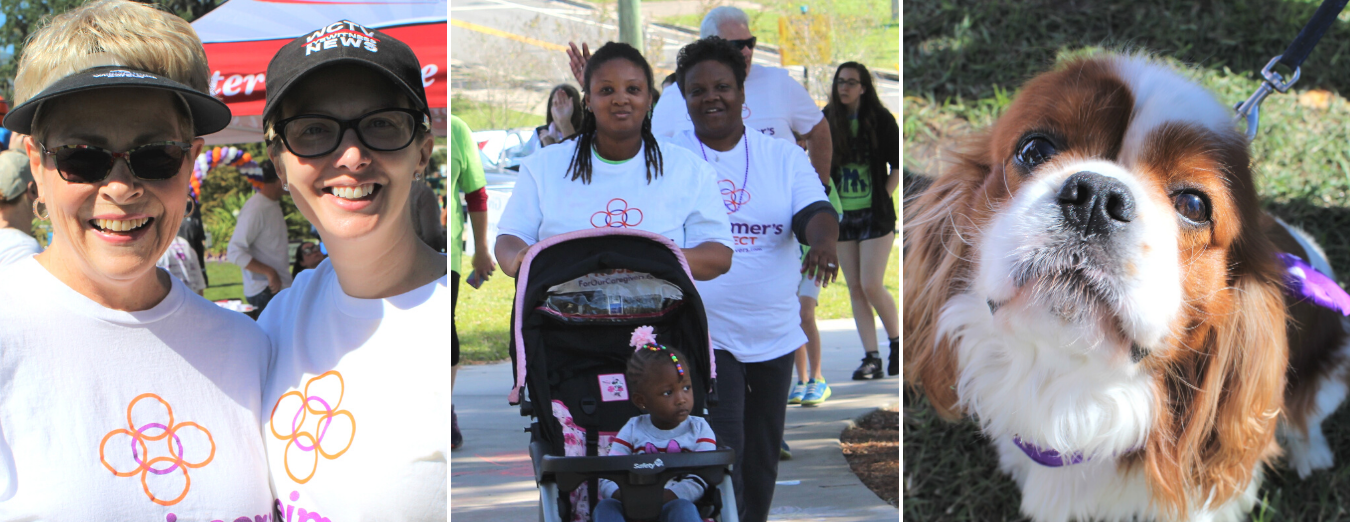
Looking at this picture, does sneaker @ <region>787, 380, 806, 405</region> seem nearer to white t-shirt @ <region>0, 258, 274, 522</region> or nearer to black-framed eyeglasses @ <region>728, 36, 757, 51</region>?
black-framed eyeglasses @ <region>728, 36, 757, 51</region>

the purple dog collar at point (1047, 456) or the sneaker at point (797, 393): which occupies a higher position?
the sneaker at point (797, 393)

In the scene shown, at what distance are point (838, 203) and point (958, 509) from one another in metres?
1.38

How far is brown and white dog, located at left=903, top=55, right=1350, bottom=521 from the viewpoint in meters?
1.78

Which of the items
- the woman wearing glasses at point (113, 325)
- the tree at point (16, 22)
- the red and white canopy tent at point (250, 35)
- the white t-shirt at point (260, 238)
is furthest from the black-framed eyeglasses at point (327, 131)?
the tree at point (16, 22)

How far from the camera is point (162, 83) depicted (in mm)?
1371

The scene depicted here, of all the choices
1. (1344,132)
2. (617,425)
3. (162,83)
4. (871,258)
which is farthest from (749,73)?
(1344,132)

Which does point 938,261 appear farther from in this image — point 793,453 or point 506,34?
point 506,34

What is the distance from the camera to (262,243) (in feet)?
18.8

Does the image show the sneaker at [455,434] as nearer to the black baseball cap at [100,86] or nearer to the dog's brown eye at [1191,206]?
the black baseball cap at [100,86]

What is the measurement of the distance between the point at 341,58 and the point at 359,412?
61 centimetres

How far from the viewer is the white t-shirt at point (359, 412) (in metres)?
1.44

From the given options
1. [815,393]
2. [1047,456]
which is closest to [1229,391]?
[1047,456]

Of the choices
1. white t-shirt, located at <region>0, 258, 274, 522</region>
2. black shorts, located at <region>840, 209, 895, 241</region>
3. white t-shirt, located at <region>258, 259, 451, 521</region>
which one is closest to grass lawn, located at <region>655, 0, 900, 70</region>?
black shorts, located at <region>840, 209, 895, 241</region>

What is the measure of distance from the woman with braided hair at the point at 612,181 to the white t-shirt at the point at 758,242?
0.21m
